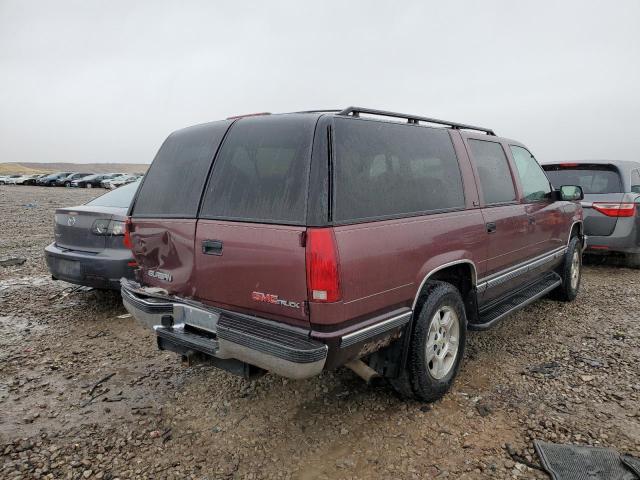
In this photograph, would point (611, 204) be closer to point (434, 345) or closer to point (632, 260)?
point (632, 260)

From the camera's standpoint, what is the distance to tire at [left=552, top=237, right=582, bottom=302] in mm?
5184

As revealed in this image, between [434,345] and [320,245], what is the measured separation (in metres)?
1.35

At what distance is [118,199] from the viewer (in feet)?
17.4

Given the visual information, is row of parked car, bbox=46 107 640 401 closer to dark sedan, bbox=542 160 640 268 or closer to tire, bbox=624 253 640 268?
dark sedan, bbox=542 160 640 268

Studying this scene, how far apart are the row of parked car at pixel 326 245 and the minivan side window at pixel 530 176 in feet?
1.55

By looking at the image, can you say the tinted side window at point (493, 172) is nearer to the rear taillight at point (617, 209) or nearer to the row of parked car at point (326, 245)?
the row of parked car at point (326, 245)

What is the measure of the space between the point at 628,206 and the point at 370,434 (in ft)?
18.5

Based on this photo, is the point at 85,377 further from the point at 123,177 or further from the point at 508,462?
the point at 123,177

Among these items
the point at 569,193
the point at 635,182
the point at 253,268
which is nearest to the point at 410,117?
the point at 253,268

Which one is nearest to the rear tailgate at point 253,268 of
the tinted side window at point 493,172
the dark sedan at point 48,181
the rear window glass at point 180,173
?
the rear window glass at point 180,173

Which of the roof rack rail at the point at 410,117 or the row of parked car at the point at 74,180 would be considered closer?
the roof rack rail at the point at 410,117

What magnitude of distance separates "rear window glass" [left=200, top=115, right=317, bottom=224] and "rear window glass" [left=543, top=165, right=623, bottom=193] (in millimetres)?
5898

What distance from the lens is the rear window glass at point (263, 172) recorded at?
8.07 ft

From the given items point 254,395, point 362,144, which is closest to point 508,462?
point 254,395
